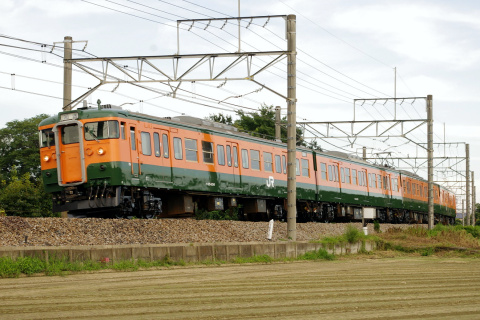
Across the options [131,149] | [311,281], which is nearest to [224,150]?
[131,149]

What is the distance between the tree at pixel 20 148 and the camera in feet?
191

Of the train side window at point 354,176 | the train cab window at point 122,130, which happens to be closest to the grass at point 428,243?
the train side window at point 354,176

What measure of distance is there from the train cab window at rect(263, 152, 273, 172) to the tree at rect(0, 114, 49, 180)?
3439 cm

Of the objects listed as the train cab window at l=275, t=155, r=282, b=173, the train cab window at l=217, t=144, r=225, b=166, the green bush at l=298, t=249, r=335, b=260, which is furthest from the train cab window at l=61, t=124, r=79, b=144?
the train cab window at l=275, t=155, r=282, b=173

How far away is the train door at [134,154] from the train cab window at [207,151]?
3533 mm

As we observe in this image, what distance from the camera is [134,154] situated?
767 inches

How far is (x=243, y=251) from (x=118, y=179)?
4060 millimetres

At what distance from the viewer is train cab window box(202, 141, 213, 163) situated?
22.7 metres

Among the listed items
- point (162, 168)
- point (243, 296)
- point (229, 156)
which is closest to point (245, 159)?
point (229, 156)

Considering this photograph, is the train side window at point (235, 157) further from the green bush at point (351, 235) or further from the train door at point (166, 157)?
the green bush at point (351, 235)

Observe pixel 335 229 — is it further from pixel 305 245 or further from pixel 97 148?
pixel 97 148

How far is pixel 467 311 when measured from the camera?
7.01m

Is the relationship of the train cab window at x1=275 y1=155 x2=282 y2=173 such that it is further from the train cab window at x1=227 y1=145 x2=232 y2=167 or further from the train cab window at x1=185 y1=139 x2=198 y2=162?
the train cab window at x1=185 y1=139 x2=198 y2=162

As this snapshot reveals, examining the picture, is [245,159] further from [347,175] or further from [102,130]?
[347,175]
